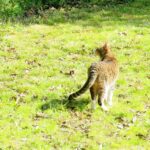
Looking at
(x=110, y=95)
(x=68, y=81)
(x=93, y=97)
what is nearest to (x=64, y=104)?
(x=93, y=97)

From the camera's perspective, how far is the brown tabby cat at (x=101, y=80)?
13484 millimetres

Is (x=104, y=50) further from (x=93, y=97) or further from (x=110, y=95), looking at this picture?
(x=93, y=97)

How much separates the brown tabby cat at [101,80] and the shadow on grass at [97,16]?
919cm

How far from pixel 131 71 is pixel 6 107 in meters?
5.43

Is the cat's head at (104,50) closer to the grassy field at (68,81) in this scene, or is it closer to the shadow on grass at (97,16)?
the grassy field at (68,81)

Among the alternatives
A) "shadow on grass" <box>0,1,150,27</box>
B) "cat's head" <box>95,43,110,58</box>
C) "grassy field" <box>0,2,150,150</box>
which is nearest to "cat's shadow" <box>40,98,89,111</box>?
"grassy field" <box>0,2,150,150</box>

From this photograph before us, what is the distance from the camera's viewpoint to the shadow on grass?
942 inches

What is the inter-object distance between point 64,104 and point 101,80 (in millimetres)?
1762

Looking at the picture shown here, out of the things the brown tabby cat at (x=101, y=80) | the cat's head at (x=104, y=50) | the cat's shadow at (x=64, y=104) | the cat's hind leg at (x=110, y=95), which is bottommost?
the cat's shadow at (x=64, y=104)

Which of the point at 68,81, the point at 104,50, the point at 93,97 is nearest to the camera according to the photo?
the point at 93,97

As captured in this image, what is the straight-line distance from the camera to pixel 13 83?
16.6 meters

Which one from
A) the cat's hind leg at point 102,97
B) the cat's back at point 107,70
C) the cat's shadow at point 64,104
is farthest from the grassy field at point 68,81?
the cat's back at point 107,70

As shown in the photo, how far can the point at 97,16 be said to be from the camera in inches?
989

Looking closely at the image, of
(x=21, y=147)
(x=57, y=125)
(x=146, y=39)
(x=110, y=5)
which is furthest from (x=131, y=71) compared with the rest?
(x=110, y=5)
